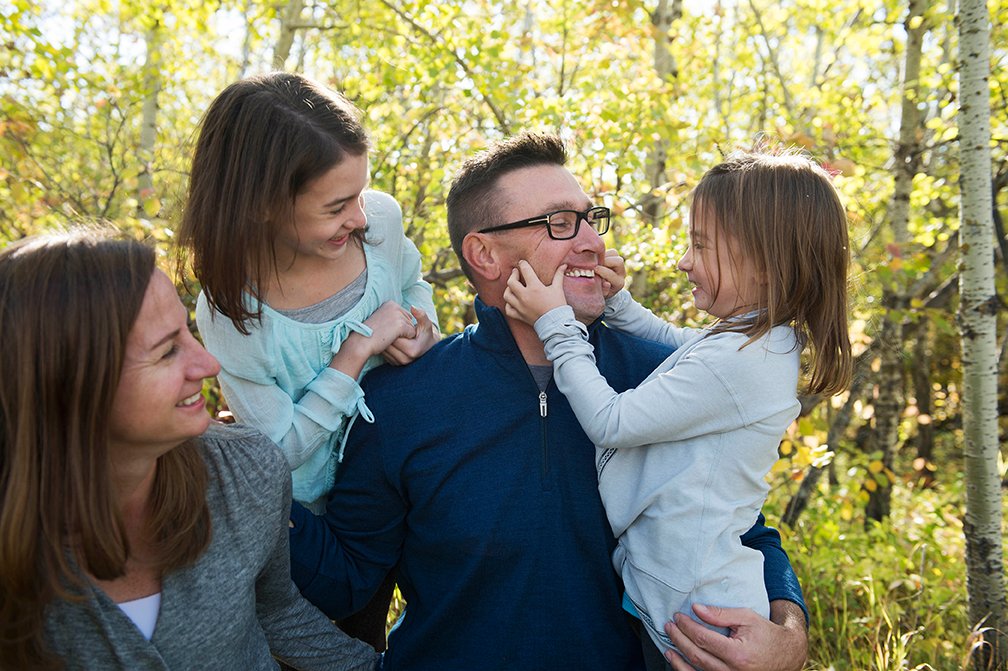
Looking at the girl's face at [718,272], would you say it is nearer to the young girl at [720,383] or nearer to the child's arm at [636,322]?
the young girl at [720,383]

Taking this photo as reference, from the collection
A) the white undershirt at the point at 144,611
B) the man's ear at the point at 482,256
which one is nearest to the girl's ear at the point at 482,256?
the man's ear at the point at 482,256

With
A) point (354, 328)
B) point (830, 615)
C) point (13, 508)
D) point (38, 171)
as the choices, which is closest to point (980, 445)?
point (830, 615)

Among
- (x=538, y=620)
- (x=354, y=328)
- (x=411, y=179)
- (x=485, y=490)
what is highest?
(x=411, y=179)

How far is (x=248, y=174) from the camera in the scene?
2115 millimetres

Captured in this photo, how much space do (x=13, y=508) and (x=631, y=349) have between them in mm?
1620

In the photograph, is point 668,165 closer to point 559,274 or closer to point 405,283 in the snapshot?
point 405,283

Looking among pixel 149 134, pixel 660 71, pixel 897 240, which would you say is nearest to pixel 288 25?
pixel 149 134

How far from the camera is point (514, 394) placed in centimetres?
226

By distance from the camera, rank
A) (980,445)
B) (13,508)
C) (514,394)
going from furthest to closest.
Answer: (980,445) < (514,394) < (13,508)

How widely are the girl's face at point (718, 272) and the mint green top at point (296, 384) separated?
3.03 feet

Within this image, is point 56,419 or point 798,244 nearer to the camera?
point 56,419

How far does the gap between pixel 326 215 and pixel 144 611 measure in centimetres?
107

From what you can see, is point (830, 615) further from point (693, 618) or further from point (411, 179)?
point (411, 179)

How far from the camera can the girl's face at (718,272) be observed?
7.04 ft
